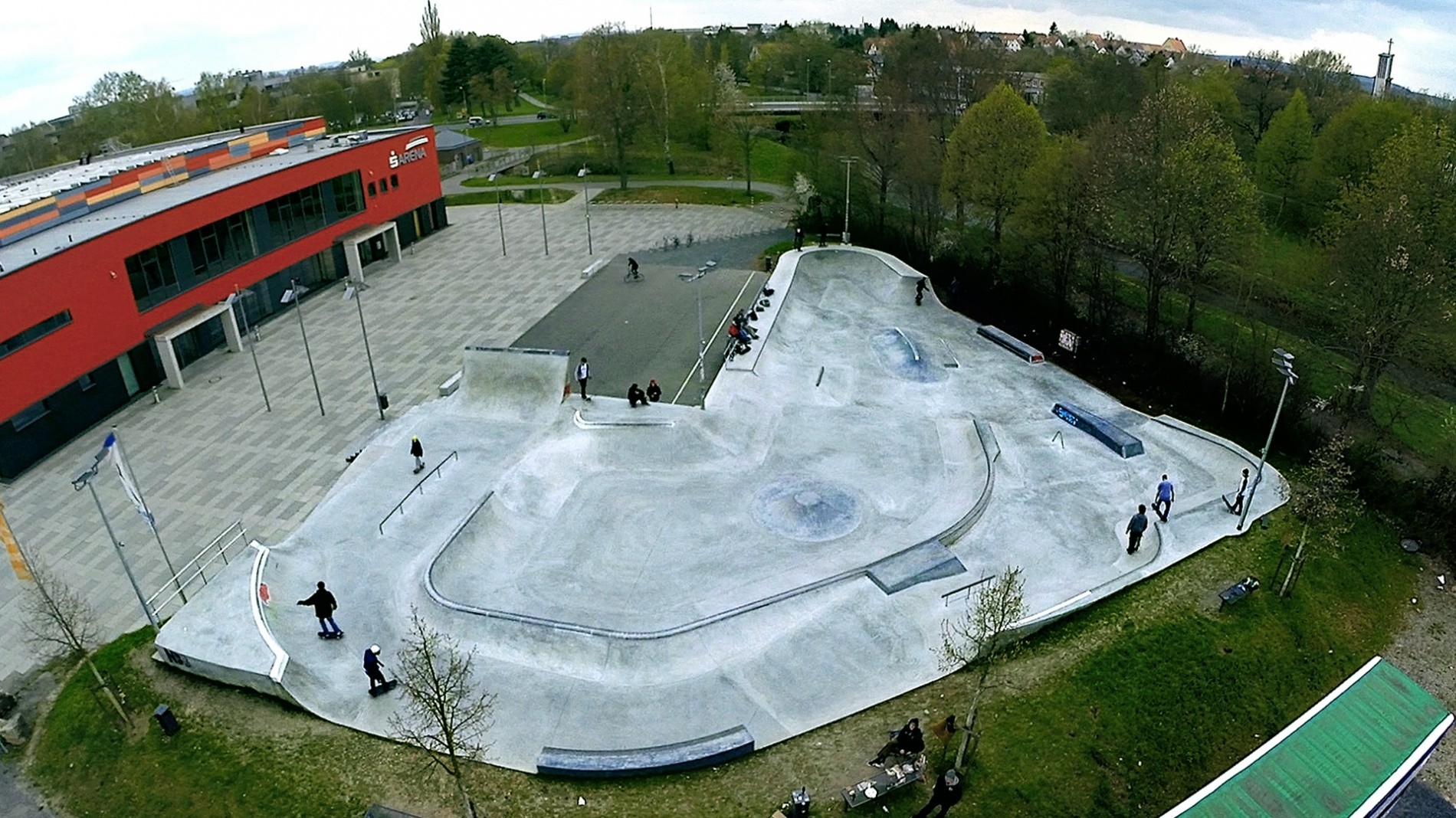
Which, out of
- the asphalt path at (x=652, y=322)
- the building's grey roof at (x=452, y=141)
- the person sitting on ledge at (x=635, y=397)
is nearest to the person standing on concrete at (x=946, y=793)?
the person sitting on ledge at (x=635, y=397)

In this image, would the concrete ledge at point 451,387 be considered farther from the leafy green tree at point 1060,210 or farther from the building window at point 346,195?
the leafy green tree at point 1060,210

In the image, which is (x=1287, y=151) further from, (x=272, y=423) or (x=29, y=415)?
(x=29, y=415)

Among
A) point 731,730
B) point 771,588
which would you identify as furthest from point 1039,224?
point 731,730

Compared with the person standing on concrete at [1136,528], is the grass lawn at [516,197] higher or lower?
higher

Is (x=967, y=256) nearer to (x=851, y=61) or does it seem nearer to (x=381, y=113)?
(x=851, y=61)

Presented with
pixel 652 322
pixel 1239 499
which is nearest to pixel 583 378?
pixel 652 322

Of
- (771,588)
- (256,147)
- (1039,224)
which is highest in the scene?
(256,147)
